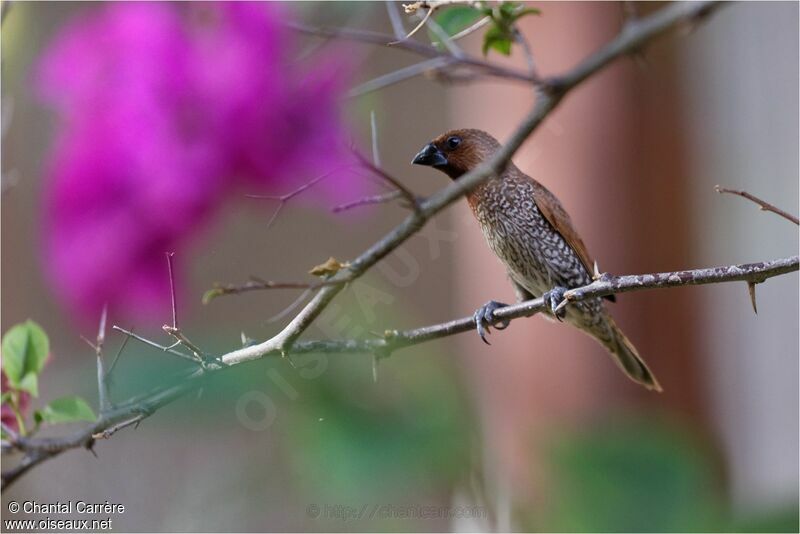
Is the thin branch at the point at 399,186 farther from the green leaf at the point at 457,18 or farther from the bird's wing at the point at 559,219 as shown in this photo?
the bird's wing at the point at 559,219

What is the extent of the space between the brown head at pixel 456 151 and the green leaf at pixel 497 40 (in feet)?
0.54

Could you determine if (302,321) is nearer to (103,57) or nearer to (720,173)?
(103,57)

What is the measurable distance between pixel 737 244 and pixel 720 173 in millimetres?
191

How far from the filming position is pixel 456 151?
39.6 inches

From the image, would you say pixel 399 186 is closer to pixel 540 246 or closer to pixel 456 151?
pixel 456 151

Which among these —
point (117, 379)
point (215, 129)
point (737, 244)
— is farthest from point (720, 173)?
point (117, 379)

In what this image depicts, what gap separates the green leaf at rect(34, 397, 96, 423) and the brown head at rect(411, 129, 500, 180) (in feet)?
1.38

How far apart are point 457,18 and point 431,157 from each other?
0.70ft

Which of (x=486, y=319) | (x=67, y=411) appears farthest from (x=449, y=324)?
(x=67, y=411)

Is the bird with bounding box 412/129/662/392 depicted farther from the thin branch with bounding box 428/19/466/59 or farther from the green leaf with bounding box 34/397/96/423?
the green leaf with bounding box 34/397/96/423

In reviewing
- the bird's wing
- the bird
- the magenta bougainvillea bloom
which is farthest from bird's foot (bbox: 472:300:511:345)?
the magenta bougainvillea bloom

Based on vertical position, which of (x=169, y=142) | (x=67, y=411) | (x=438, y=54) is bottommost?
(x=67, y=411)

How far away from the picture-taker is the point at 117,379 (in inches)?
32.4

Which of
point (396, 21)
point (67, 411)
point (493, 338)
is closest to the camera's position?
point (396, 21)
